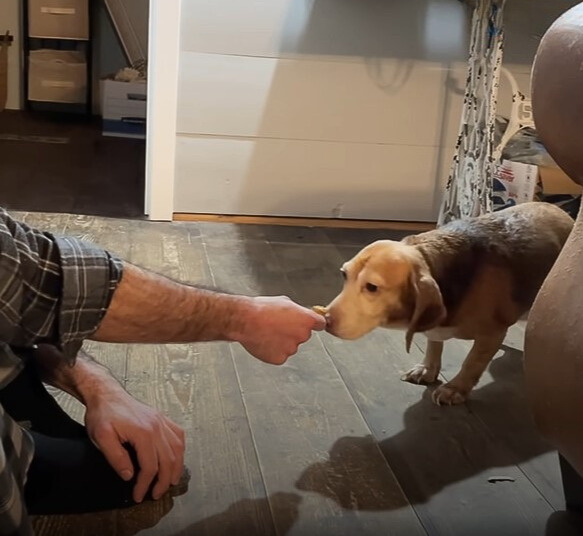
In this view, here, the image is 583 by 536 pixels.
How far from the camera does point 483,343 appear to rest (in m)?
1.46

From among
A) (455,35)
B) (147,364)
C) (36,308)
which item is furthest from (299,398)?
(455,35)

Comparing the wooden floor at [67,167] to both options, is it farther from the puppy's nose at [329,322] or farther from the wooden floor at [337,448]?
the puppy's nose at [329,322]

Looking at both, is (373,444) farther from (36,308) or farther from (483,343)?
(36,308)

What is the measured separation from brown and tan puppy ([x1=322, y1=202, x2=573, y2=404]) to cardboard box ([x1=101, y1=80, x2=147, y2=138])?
7.97ft

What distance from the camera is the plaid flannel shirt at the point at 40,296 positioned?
851 mm

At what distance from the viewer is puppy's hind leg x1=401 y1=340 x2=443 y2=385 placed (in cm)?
155

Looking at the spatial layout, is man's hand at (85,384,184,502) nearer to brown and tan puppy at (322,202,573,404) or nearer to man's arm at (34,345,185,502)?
man's arm at (34,345,185,502)

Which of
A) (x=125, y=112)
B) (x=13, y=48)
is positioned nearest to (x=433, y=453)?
(x=125, y=112)

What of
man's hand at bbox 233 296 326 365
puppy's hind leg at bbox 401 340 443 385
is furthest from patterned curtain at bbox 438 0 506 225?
man's hand at bbox 233 296 326 365

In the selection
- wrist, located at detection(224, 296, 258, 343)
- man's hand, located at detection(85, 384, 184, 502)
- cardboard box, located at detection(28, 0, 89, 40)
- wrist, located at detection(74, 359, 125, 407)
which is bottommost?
man's hand, located at detection(85, 384, 184, 502)

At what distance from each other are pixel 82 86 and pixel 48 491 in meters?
3.27

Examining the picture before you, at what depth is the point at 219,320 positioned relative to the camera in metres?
1.06

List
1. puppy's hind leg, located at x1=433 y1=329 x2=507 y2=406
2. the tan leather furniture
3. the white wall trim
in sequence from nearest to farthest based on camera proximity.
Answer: the tan leather furniture, puppy's hind leg, located at x1=433 y1=329 x2=507 y2=406, the white wall trim

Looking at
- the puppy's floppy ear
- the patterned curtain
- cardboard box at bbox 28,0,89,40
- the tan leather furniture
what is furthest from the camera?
cardboard box at bbox 28,0,89,40
